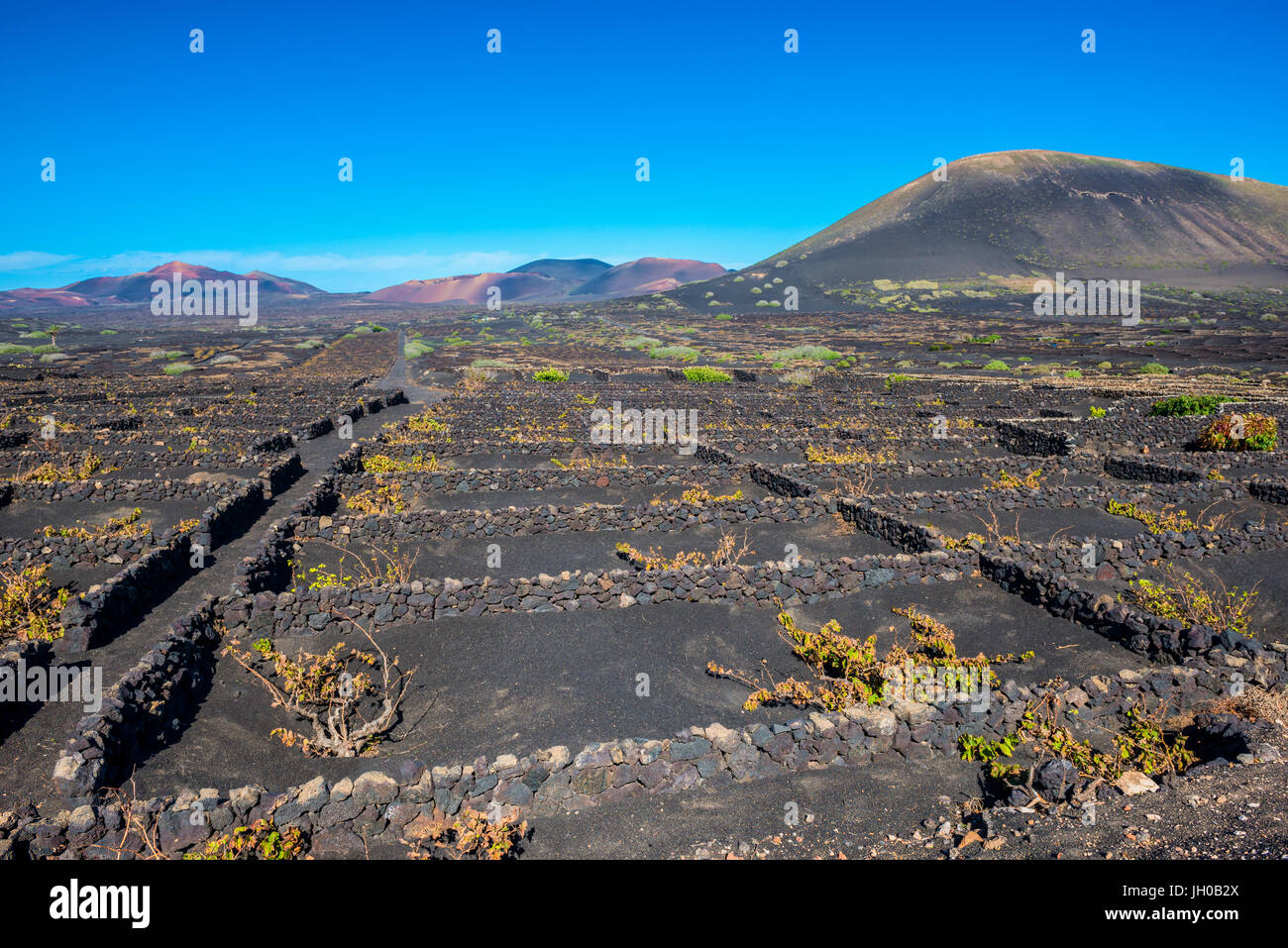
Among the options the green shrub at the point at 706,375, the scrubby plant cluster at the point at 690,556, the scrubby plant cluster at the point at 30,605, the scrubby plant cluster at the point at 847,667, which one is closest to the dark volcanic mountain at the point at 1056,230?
the green shrub at the point at 706,375

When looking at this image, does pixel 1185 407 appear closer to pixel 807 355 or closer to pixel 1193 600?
pixel 1193 600

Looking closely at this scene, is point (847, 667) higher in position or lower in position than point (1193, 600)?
lower

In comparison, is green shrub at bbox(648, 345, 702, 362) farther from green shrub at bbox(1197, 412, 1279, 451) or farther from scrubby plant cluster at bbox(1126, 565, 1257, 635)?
scrubby plant cluster at bbox(1126, 565, 1257, 635)

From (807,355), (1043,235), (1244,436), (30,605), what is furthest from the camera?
(1043,235)

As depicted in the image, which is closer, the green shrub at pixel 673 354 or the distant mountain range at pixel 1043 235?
the green shrub at pixel 673 354

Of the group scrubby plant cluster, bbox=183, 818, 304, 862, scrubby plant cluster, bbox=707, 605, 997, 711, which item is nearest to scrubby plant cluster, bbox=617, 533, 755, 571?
scrubby plant cluster, bbox=707, 605, 997, 711

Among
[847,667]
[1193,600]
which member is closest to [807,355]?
[1193,600]

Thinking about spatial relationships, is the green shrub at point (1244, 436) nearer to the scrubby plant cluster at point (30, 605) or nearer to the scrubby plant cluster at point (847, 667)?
the scrubby plant cluster at point (847, 667)
